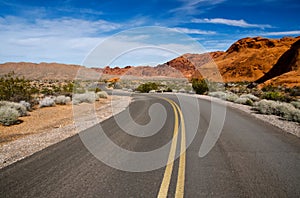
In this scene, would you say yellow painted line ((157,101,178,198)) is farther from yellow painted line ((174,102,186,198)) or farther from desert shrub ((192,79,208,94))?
desert shrub ((192,79,208,94))

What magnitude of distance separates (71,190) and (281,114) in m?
12.5

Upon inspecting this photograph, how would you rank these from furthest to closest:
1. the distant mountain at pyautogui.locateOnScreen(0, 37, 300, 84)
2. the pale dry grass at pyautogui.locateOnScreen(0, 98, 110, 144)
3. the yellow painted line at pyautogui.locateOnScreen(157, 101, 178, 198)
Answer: the distant mountain at pyautogui.locateOnScreen(0, 37, 300, 84) → the pale dry grass at pyautogui.locateOnScreen(0, 98, 110, 144) → the yellow painted line at pyautogui.locateOnScreen(157, 101, 178, 198)

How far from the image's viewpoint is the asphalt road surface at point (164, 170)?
370 centimetres

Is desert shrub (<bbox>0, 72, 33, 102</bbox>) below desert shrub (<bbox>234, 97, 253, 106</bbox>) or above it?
above

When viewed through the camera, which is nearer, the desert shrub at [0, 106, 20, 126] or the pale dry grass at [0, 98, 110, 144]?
the pale dry grass at [0, 98, 110, 144]

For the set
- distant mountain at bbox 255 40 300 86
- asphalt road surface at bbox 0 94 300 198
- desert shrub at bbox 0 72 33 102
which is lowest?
asphalt road surface at bbox 0 94 300 198

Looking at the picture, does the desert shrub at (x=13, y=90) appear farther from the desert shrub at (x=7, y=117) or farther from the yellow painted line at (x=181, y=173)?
the yellow painted line at (x=181, y=173)

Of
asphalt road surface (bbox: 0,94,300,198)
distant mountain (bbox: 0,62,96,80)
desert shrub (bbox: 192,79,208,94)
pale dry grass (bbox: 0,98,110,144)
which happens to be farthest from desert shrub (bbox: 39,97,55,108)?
distant mountain (bbox: 0,62,96,80)

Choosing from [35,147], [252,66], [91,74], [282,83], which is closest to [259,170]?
[35,147]

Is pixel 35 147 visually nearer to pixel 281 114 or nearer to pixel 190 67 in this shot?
pixel 281 114

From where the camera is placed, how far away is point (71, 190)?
3.70 m

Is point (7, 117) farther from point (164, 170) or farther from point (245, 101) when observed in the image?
point (245, 101)

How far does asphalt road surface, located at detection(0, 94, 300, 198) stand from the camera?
370cm

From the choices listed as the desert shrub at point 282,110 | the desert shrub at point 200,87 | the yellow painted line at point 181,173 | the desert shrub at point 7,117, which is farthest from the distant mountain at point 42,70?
the yellow painted line at point 181,173
